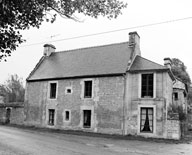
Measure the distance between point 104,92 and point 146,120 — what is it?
428 centimetres

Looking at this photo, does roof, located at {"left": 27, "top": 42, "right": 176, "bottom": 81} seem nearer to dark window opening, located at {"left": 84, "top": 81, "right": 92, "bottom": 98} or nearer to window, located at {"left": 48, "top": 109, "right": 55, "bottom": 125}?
dark window opening, located at {"left": 84, "top": 81, "right": 92, "bottom": 98}

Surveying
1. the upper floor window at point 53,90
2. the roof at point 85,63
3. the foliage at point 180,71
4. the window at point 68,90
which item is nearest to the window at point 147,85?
the roof at point 85,63

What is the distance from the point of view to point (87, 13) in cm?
684

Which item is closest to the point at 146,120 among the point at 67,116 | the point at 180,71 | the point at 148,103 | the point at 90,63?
the point at 148,103

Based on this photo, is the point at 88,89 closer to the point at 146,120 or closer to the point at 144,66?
the point at 144,66

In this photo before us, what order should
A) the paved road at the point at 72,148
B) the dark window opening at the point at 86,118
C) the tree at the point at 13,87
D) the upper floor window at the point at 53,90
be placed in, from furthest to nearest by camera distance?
the tree at the point at 13,87 < the upper floor window at the point at 53,90 < the dark window opening at the point at 86,118 < the paved road at the point at 72,148

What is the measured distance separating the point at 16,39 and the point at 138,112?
45.0 feet

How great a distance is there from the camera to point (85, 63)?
22719mm

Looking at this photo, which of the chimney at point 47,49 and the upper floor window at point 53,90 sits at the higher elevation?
the chimney at point 47,49

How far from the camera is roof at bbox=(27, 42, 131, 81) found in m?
20.5

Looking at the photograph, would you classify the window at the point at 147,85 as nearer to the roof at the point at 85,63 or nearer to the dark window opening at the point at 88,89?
the roof at the point at 85,63

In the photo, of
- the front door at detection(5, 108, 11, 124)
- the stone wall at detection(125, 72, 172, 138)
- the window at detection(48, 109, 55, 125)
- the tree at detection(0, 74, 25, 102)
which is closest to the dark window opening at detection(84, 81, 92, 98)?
the stone wall at detection(125, 72, 172, 138)

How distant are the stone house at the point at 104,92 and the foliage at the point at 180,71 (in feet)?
70.6

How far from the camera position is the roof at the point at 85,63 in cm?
2048
